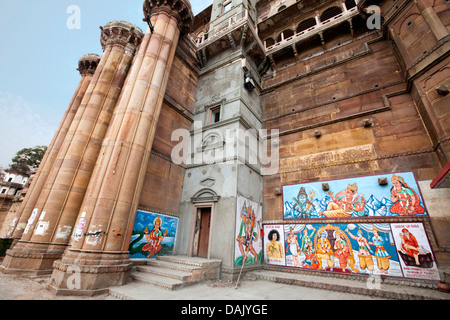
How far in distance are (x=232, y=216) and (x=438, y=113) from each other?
973 centimetres

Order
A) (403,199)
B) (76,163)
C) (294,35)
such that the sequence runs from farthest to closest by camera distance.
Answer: (294,35)
(76,163)
(403,199)

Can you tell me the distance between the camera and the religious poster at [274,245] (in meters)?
10.5

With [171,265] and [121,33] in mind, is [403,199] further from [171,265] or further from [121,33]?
[121,33]

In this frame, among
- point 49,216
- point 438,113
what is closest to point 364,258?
point 438,113

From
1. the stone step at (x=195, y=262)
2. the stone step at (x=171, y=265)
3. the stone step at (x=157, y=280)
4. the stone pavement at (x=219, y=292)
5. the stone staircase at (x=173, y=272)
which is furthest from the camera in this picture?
the stone step at (x=195, y=262)

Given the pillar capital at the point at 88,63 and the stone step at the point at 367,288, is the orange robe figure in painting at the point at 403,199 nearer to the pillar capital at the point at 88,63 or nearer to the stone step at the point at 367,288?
the stone step at the point at 367,288

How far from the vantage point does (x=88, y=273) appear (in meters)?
6.56

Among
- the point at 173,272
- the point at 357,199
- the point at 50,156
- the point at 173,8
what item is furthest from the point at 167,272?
the point at 173,8

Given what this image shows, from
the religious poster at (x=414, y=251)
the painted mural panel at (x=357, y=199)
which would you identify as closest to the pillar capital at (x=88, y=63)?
the painted mural panel at (x=357, y=199)

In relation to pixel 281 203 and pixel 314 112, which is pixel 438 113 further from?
pixel 281 203

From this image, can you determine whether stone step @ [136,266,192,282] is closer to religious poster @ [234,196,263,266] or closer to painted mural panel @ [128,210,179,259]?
painted mural panel @ [128,210,179,259]

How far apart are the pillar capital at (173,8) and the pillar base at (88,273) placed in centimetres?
1363

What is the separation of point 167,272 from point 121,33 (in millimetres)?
16258
